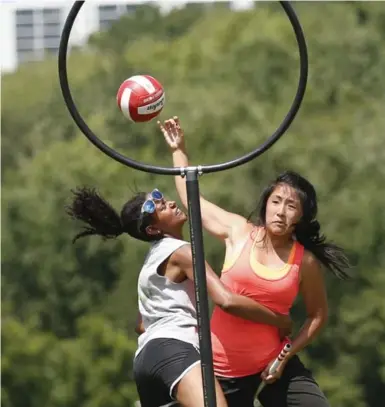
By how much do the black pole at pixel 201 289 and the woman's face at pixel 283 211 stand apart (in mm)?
784

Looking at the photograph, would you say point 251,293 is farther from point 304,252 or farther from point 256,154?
point 256,154

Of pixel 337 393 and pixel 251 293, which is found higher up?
pixel 251 293

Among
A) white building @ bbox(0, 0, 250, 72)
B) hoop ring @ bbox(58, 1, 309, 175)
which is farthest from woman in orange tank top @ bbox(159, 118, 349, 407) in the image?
white building @ bbox(0, 0, 250, 72)

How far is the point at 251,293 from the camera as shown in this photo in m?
7.31

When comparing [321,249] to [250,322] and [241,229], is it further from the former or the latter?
[250,322]

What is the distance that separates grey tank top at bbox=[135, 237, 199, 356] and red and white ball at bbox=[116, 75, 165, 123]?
0.61 meters

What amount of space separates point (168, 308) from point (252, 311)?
42 cm

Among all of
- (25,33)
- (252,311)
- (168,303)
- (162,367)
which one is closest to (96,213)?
(168,303)

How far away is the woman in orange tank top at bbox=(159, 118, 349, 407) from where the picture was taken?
7340 mm

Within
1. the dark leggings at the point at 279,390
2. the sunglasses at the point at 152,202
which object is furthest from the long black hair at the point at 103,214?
the dark leggings at the point at 279,390

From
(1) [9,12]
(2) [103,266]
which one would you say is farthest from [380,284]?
(1) [9,12]

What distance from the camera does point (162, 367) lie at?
23.8 ft

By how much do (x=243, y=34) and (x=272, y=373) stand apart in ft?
139

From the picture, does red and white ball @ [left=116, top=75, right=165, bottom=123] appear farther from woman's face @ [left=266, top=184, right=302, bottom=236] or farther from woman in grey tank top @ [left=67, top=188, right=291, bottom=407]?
woman's face @ [left=266, top=184, right=302, bottom=236]
